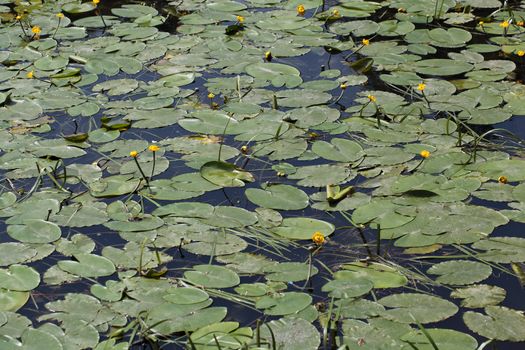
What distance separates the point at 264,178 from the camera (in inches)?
123

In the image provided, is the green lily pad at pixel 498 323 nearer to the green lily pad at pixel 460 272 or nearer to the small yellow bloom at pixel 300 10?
the green lily pad at pixel 460 272

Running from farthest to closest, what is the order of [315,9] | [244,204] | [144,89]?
[315,9] → [144,89] → [244,204]

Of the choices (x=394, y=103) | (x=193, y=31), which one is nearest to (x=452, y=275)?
(x=394, y=103)

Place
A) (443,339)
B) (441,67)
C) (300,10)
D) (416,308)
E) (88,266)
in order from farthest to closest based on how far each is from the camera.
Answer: (300,10) < (441,67) < (88,266) < (416,308) < (443,339)

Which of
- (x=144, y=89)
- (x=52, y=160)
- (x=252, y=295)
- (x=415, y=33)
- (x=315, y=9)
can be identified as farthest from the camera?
(x=315, y=9)

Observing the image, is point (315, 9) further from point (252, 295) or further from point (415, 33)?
point (252, 295)

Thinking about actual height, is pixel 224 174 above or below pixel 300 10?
below

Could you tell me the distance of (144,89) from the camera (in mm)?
3848

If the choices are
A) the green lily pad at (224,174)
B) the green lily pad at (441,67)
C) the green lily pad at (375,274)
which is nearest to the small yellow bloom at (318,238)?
the green lily pad at (375,274)

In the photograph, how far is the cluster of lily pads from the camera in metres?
2.41

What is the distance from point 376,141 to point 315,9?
157 cm

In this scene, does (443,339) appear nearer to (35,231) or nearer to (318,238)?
(318,238)

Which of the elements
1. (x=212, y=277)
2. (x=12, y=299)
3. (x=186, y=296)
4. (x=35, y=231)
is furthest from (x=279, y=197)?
(x=12, y=299)

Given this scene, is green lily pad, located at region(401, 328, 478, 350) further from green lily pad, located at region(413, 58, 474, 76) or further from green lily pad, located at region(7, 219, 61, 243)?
green lily pad, located at region(413, 58, 474, 76)
